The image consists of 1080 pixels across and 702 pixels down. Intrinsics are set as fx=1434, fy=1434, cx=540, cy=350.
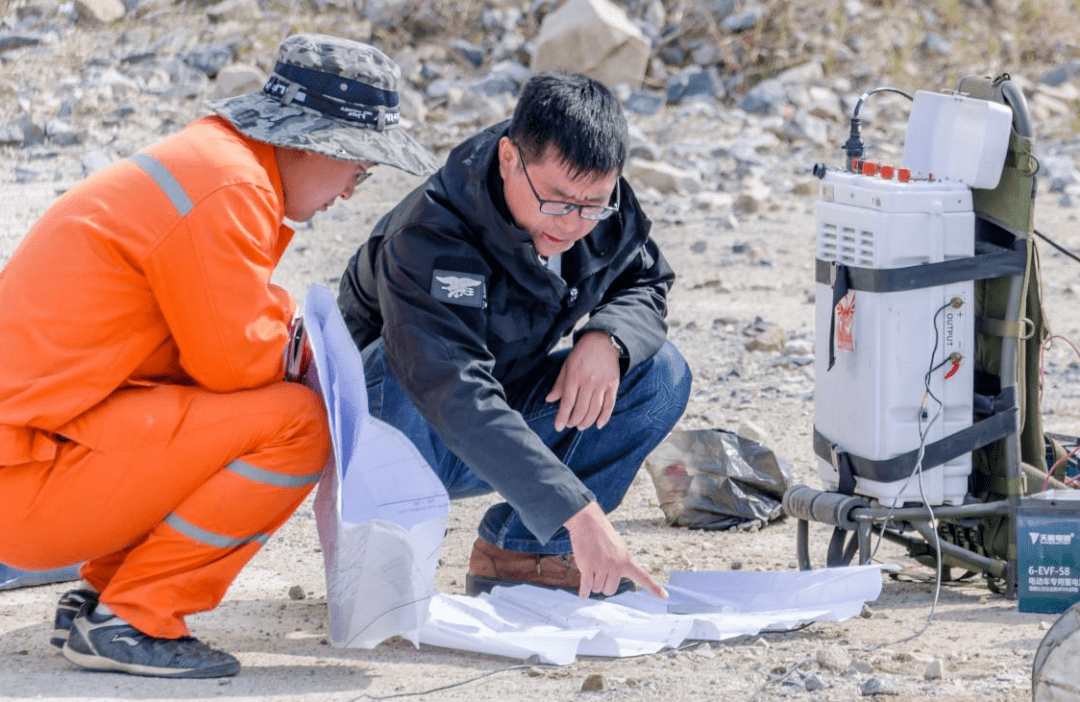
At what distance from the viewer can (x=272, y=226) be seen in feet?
9.84

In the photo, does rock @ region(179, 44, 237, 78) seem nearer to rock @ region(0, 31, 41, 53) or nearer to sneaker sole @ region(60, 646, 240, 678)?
rock @ region(0, 31, 41, 53)

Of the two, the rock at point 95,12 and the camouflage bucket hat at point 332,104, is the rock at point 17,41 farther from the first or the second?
the camouflage bucket hat at point 332,104

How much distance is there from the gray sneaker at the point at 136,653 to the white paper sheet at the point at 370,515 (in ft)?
0.94

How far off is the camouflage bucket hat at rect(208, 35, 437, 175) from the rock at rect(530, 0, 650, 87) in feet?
24.7

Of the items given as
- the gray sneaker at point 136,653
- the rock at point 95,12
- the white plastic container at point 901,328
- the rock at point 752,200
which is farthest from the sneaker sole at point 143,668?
the rock at point 95,12

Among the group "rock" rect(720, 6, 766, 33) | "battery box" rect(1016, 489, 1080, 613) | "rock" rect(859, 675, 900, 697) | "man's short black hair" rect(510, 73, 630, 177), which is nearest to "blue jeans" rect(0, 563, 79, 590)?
"man's short black hair" rect(510, 73, 630, 177)

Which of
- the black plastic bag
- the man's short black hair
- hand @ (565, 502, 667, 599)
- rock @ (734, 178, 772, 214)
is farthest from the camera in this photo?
rock @ (734, 178, 772, 214)

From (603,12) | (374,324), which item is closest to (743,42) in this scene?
(603,12)

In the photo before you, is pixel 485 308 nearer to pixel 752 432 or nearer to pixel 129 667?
pixel 129 667

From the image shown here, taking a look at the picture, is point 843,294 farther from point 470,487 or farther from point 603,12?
point 603,12

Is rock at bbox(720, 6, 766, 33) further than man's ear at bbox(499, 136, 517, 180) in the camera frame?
Yes

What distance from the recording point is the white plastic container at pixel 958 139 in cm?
342

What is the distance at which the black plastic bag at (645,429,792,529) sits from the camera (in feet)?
14.4

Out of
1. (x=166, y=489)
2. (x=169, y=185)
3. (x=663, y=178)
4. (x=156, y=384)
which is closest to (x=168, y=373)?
(x=156, y=384)
